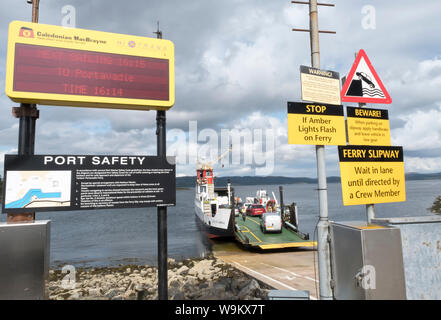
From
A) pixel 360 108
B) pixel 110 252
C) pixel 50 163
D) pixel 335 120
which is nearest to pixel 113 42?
pixel 50 163

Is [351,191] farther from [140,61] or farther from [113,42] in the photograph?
[113,42]

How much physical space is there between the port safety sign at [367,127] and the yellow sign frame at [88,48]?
412 cm

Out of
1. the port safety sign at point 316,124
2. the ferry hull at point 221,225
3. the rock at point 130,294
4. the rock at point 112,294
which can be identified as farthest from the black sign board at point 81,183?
the ferry hull at point 221,225

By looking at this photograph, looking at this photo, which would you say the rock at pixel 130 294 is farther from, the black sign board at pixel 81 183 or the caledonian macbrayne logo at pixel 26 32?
the caledonian macbrayne logo at pixel 26 32

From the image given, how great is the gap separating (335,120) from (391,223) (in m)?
2.50

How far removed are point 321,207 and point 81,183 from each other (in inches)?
198

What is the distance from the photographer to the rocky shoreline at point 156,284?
36.1ft

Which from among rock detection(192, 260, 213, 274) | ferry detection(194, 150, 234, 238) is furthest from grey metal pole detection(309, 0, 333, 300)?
ferry detection(194, 150, 234, 238)

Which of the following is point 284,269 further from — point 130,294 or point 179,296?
point 130,294

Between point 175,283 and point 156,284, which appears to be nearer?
point 175,283

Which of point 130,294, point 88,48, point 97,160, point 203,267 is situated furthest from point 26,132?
point 203,267

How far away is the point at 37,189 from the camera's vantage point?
218 inches

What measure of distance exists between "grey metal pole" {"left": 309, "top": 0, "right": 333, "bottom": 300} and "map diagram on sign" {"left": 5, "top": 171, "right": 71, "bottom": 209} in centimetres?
522

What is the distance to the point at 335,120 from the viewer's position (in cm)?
623
